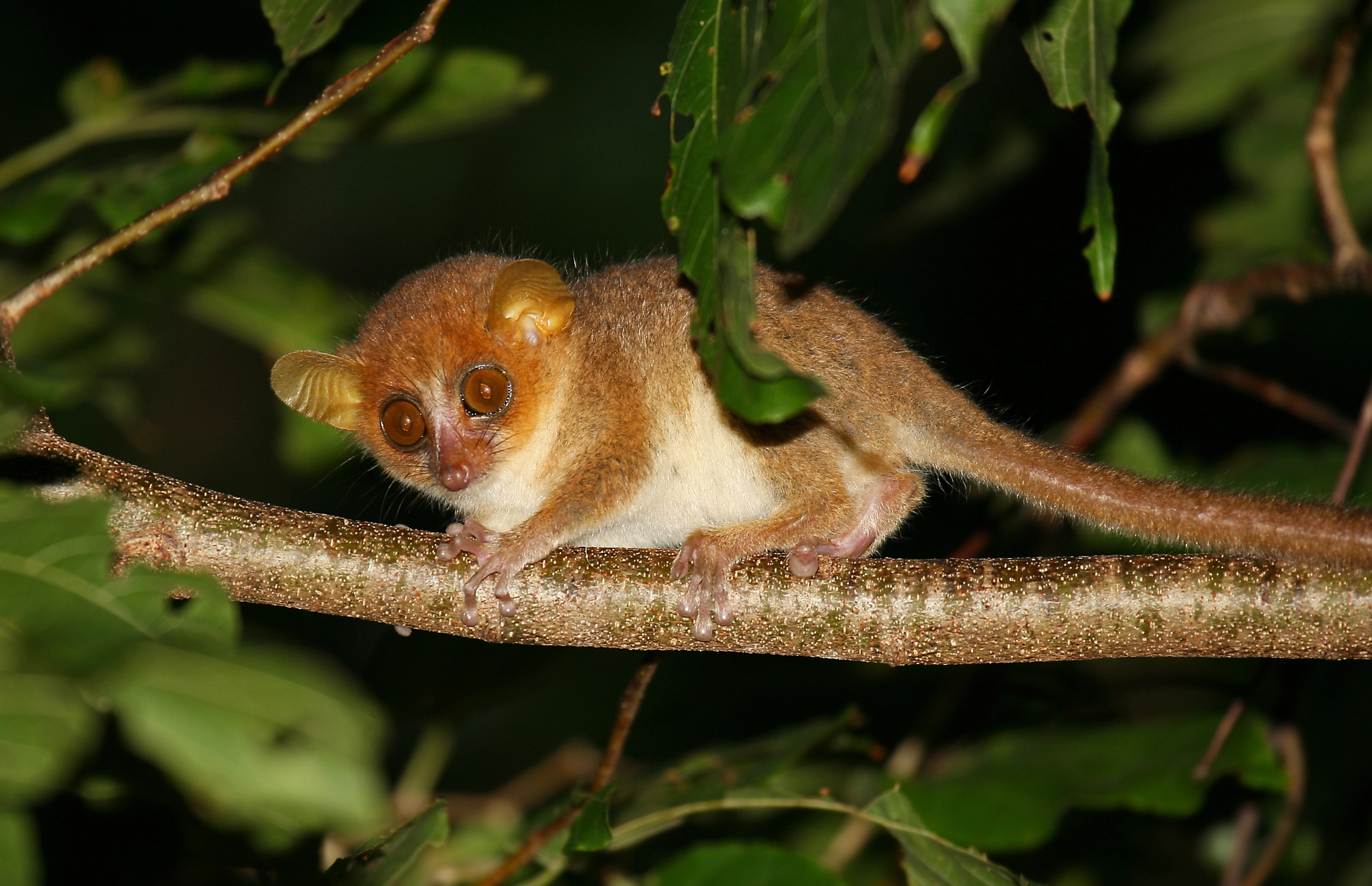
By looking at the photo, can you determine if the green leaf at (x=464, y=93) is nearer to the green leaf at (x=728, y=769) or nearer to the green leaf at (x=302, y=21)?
the green leaf at (x=302, y=21)

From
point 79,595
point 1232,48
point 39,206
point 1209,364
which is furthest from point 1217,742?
point 39,206

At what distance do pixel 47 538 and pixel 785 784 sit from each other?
2735 millimetres

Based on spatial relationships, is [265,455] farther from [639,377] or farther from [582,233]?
[639,377]

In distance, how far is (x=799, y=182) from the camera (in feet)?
5.03

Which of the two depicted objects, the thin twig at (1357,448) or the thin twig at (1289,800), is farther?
the thin twig at (1289,800)

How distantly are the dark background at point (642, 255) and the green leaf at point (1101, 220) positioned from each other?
675 mm

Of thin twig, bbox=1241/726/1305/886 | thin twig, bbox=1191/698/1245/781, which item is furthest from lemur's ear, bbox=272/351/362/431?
thin twig, bbox=1241/726/1305/886

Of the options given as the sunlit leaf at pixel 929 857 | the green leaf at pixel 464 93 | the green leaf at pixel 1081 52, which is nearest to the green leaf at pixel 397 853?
the sunlit leaf at pixel 929 857

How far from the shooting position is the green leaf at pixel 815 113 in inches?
57.9

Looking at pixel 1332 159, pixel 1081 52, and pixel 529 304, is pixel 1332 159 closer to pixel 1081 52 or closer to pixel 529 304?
pixel 1081 52

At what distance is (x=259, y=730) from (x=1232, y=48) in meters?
4.76

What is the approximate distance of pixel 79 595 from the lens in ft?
4.41

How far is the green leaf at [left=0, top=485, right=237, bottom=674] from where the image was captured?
4.01 ft

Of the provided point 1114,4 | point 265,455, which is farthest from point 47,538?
point 265,455
